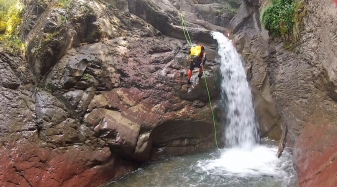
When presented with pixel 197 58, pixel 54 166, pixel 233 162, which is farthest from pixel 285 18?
pixel 54 166

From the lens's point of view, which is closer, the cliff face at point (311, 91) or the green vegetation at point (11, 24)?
the cliff face at point (311, 91)

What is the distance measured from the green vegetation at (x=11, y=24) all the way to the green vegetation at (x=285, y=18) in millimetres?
8796

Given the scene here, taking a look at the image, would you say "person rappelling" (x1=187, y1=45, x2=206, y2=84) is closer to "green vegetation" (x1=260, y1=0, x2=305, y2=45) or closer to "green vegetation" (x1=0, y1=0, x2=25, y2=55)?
"green vegetation" (x1=260, y1=0, x2=305, y2=45)

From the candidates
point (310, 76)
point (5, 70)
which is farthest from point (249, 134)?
point (5, 70)

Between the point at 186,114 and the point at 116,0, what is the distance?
6.62 meters

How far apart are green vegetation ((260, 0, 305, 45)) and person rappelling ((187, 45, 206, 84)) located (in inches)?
104

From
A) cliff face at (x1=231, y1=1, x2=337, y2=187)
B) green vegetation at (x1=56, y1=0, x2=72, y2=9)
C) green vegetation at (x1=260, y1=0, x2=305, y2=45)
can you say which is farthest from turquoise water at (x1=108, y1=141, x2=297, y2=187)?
green vegetation at (x1=56, y1=0, x2=72, y2=9)

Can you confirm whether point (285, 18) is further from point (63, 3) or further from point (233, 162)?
point (63, 3)

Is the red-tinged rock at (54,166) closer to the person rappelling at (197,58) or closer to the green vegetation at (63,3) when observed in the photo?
the person rappelling at (197,58)

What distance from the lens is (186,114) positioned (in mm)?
9750

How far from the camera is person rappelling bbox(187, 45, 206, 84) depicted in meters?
9.66

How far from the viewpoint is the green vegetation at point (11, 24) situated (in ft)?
28.1

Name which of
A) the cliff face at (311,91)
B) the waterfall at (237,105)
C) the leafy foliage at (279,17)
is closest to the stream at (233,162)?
the waterfall at (237,105)

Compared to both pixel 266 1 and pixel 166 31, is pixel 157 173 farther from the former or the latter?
pixel 266 1
